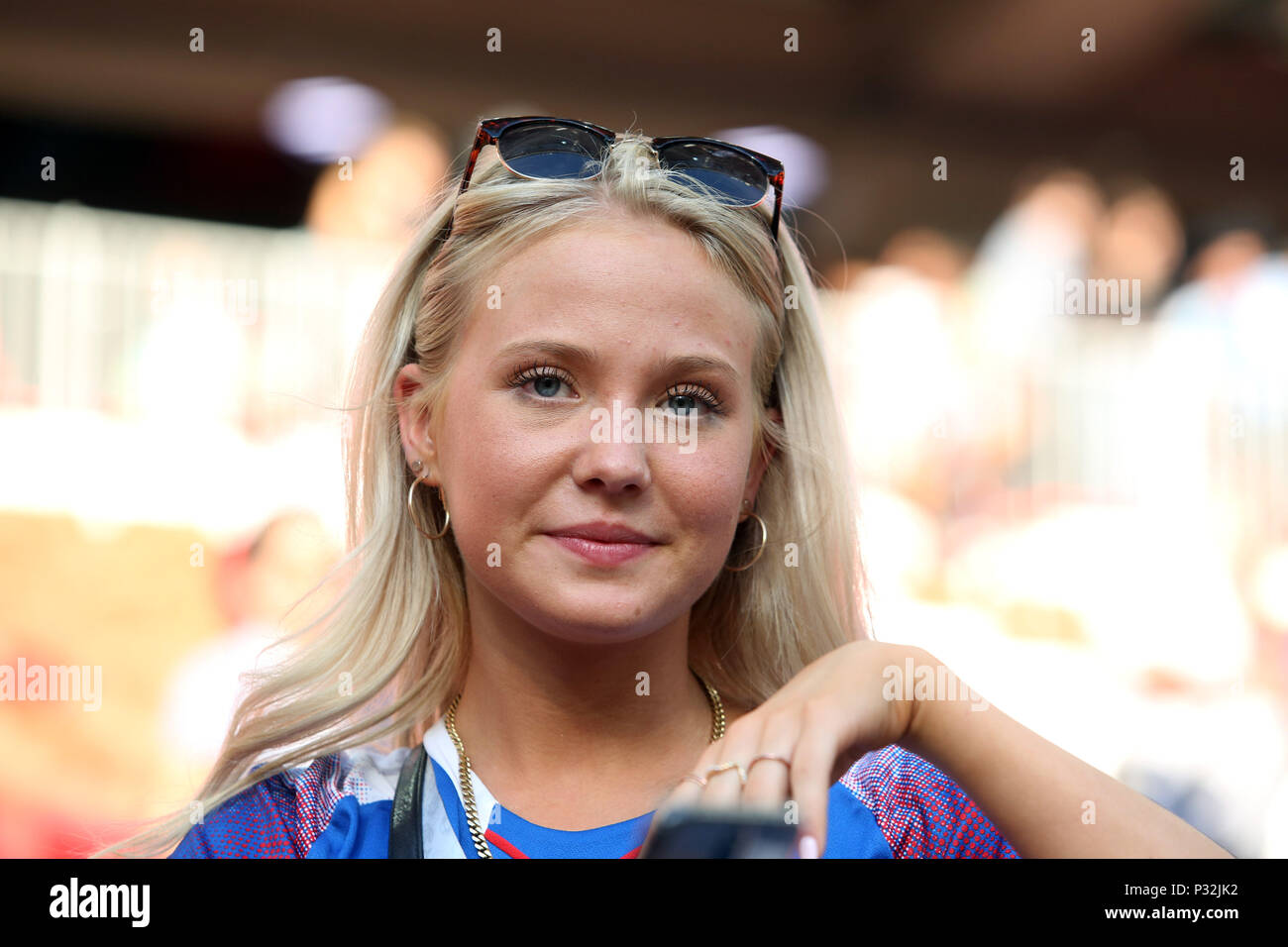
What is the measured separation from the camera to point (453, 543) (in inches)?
71.3

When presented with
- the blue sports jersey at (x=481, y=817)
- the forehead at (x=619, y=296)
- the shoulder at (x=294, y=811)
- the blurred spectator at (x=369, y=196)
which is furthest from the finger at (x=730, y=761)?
the blurred spectator at (x=369, y=196)

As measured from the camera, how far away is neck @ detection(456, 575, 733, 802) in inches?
61.8

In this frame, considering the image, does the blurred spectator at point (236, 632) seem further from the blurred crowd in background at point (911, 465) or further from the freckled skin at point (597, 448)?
the freckled skin at point (597, 448)

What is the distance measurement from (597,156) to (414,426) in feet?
1.49

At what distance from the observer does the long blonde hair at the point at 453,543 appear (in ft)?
5.36

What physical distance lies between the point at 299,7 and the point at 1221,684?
4931 millimetres

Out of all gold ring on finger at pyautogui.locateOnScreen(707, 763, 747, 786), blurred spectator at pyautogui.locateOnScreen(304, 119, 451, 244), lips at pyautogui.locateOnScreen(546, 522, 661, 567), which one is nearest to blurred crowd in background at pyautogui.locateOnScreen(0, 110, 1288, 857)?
blurred spectator at pyautogui.locateOnScreen(304, 119, 451, 244)

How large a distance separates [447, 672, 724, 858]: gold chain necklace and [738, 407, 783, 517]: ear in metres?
0.25

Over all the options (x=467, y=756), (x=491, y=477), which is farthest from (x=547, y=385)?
(x=467, y=756)

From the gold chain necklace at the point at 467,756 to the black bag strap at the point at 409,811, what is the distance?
5 cm

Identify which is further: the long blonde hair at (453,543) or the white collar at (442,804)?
the long blonde hair at (453,543)

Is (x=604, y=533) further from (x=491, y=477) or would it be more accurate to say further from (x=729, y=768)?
(x=729, y=768)

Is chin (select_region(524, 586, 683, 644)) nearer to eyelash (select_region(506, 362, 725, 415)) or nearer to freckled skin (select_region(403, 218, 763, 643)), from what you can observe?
freckled skin (select_region(403, 218, 763, 643))

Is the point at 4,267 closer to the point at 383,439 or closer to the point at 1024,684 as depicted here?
the point at 383,439
